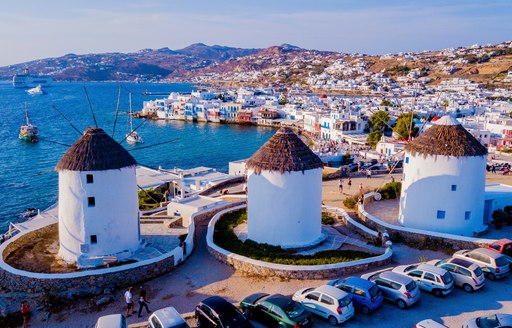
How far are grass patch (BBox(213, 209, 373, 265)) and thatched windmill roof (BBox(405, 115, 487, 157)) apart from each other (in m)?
6.96

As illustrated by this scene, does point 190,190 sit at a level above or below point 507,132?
below

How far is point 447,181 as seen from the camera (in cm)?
2172

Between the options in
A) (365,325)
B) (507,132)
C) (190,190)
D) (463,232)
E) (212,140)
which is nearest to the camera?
(365,325)

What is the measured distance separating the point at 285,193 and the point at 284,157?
67.4 inches

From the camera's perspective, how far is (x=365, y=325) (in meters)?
13.2

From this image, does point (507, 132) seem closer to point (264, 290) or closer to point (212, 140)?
point (212, 140)

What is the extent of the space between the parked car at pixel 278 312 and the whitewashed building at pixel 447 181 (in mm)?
12139

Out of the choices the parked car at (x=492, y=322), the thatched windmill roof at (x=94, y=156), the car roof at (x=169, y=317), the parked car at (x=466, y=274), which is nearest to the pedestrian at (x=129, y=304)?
the car roof at (x=169, y=317)

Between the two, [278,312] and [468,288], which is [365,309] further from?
[468,288]

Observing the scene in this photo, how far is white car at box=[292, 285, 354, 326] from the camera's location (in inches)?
512

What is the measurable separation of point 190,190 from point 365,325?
30088mm

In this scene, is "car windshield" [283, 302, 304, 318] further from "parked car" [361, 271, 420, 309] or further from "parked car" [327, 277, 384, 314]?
"parked car" [361, 271, 420, 309]

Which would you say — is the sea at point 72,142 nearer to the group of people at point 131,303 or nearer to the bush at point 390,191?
the group of people at point 131,303

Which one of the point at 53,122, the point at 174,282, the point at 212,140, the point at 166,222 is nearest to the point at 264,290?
the point at 174,282
